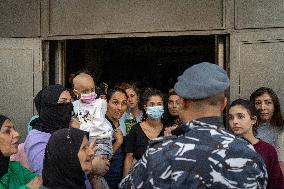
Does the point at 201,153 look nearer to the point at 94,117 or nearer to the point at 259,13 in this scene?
the point at 94,117

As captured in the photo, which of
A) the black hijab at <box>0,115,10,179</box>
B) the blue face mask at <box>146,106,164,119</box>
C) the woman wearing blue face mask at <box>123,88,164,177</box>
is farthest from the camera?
the blue face mask at <box>146,106,164,119</box>

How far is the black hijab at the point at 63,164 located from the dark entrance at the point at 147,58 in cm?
596

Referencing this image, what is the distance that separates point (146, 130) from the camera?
4602mm

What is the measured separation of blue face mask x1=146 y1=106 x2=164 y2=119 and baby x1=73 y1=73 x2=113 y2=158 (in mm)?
470

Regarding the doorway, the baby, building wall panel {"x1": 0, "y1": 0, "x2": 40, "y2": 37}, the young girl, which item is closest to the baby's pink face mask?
the baby

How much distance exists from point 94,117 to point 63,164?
1.62 m

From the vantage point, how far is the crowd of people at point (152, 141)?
6.55 ft

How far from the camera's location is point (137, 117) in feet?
18.3

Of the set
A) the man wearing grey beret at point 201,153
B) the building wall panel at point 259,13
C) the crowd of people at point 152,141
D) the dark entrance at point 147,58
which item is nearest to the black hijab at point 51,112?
the crowd of people at point 152,141

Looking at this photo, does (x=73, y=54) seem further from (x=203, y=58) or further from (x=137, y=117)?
(x=203, y=58)

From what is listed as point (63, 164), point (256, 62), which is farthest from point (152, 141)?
point (256, 62)

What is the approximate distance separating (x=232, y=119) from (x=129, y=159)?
122 centimetres

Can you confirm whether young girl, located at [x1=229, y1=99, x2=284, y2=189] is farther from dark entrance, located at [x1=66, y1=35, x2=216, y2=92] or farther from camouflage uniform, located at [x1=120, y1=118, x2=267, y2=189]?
dark entrance, located at [x1=66, y1=35, x2=216, y2=92]

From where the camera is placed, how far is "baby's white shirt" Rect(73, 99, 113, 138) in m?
4.29
